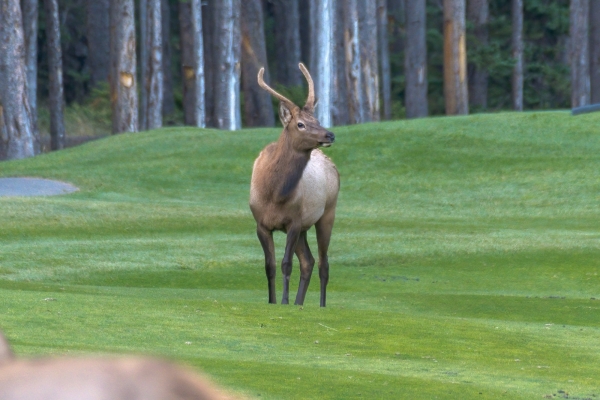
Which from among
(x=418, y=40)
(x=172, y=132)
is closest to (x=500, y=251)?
(x=172, y=132)

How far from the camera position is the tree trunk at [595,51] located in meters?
51.7

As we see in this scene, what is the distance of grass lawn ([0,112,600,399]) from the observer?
7016 mm

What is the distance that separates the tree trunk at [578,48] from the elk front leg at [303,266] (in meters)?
36.2

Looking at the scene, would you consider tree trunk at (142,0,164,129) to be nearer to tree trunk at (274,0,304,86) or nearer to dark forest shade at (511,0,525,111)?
tree trunk at (274,0,304,86)

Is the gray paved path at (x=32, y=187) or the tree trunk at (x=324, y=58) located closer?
the gray paved path at (x=32, y=187)

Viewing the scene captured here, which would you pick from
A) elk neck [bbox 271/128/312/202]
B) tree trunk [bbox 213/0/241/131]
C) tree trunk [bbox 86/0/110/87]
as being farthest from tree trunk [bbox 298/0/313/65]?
elk neck [bbox 271/128/312/202]

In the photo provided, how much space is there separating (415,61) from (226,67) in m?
10.5

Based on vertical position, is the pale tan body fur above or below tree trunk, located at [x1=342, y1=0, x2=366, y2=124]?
below

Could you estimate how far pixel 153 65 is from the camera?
36750 millimetres

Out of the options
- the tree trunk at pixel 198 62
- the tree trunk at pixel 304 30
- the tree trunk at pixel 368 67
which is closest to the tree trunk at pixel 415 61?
the tree trunk at pixel 368 67

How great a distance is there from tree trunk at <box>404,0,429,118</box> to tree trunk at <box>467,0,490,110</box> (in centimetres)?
651

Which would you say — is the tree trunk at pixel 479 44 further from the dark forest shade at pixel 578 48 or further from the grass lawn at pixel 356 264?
the grass lawn at pixel 356 264

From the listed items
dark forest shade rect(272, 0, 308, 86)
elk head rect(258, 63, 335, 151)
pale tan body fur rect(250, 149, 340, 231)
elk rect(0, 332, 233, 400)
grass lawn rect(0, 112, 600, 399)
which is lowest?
grass lawn rect(0, 112, 600, 399)

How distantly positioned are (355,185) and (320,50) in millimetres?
10040
